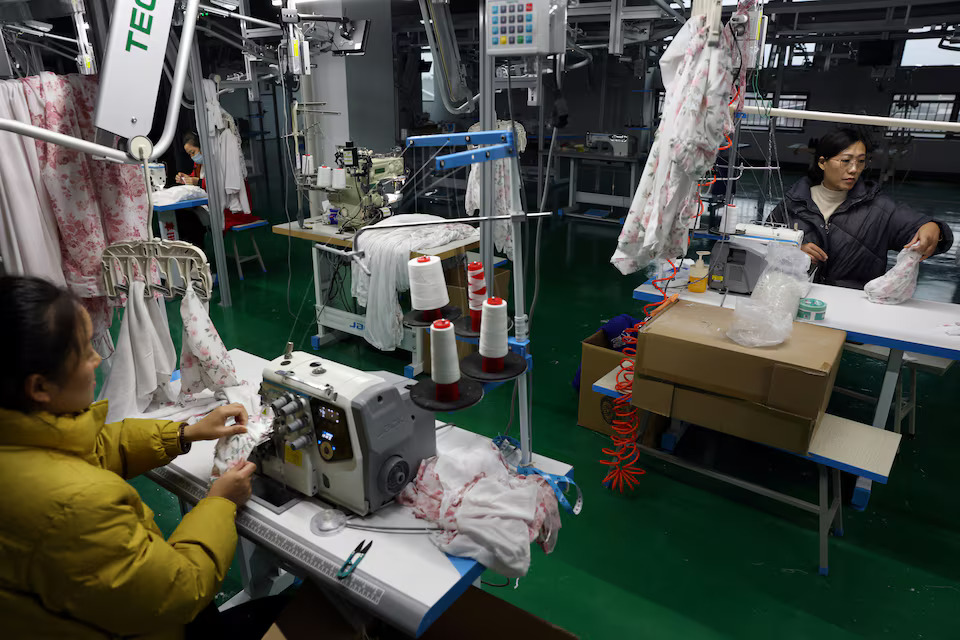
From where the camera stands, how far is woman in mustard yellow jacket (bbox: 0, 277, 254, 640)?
1.05 metres

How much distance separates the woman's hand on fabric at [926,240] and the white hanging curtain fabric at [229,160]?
16.2 feet

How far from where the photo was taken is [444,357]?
1.34 m

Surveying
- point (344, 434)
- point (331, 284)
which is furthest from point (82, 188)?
point (331, 284)

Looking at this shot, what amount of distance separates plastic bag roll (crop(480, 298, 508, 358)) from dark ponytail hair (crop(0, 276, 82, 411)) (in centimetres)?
81

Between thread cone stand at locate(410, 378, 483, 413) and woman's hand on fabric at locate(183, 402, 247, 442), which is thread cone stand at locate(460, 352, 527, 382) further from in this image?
woman's hand on fabric at locate(183, 402, 247, 442)

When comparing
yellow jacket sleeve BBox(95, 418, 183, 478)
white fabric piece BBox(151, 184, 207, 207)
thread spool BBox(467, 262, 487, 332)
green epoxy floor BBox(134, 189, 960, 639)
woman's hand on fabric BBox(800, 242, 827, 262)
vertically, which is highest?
thread spool BBox(467, 262, 487, 332)

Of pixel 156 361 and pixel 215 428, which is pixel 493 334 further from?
pixel 156 361

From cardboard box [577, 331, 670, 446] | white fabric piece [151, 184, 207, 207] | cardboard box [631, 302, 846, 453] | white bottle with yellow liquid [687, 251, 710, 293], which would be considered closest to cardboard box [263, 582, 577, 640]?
cardboard box [631, 302, 846, 453]

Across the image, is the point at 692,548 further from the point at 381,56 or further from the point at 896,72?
the point at 896,72

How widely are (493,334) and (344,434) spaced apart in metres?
0.45

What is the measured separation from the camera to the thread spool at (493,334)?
1384mm

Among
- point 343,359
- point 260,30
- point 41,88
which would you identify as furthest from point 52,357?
point 260,30

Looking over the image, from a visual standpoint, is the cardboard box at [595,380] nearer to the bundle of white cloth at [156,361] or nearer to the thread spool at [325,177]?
the bundle of white cloth at [156,361]

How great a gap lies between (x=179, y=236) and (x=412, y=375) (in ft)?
10.3
